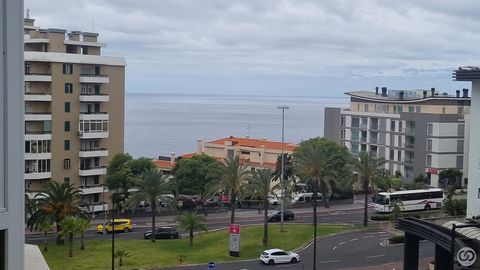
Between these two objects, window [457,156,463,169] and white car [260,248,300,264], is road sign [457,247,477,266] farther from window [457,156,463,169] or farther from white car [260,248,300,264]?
window [457,156,463,169]

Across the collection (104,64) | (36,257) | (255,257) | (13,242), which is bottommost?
(255,257)

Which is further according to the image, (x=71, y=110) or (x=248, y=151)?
(x=248, y=151)

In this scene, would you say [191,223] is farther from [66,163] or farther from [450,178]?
[450,178]

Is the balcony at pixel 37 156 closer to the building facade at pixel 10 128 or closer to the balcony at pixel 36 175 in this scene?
the balcony at pixel 36 175

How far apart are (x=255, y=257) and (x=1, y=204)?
3402 cm

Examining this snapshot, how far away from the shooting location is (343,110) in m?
96.1

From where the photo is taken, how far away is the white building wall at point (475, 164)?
50.1 meters

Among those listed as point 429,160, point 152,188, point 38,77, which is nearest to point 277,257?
point 152,188

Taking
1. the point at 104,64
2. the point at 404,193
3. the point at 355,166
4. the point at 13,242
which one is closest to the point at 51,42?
the point at 104,64

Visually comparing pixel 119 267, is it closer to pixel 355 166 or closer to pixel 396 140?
pixel 355 166

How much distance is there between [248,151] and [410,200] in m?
30.8

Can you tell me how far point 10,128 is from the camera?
9008 mm

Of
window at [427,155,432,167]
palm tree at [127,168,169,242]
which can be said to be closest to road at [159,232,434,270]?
palm tree at [127,168,169,242]

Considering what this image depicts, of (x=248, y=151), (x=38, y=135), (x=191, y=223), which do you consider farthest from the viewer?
(x=248, y=151)
